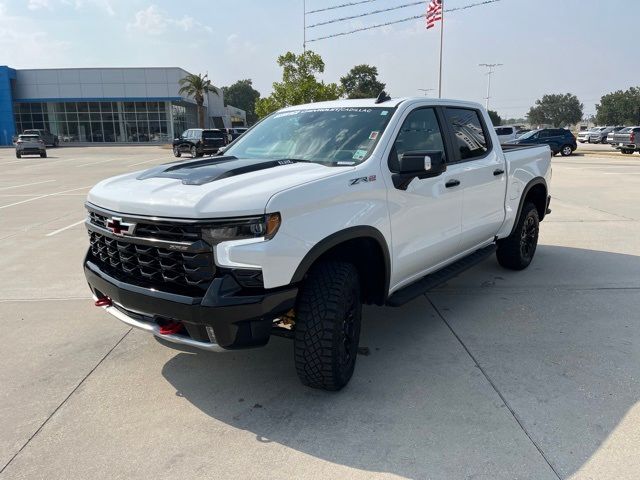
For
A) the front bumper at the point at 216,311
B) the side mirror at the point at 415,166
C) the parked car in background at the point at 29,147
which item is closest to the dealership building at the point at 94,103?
the parked car in background at the point at 29,147

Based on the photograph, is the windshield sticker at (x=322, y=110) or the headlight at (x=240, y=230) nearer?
the headlight at (x=240, y=230)

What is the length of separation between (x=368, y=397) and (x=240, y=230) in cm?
140

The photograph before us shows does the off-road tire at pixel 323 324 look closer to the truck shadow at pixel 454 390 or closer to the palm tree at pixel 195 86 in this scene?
the truck shadow at pixel 454 390

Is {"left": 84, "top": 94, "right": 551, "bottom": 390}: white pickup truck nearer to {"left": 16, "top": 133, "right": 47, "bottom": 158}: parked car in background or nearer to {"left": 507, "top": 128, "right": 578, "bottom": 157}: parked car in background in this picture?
{"left": 507, "top": 128, "right": 578, "bottom": 157}: parked car in background

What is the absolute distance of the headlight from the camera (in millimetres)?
2820

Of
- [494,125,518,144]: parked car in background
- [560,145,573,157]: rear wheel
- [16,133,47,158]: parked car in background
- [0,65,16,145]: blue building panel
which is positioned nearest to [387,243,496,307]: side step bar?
[494,125,518,144]: parked car in background

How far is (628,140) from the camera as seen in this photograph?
28969 millimetres

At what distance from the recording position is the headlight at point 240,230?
282 cm

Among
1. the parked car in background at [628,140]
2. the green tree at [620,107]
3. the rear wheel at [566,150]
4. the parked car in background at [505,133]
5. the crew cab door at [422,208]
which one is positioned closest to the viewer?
the crew cab door at [422,208]

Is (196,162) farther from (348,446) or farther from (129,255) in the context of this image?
(348,446)

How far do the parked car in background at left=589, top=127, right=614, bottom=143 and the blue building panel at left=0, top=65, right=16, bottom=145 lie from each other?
5791 centimetres

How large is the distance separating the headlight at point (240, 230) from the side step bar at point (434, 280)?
131 centimetres

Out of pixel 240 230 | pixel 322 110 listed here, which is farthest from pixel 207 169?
pixel 322 110

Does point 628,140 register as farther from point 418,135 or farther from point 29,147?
point 29,147
